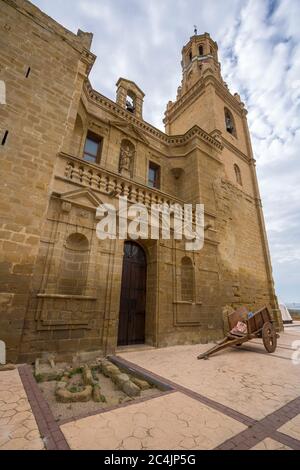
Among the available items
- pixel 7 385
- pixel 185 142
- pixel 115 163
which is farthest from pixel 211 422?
pixel 185 142

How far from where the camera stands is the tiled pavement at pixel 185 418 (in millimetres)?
1997

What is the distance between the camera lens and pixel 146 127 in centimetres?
1150

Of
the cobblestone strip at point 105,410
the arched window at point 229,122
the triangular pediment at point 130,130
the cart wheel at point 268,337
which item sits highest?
the arched window at point 229,122

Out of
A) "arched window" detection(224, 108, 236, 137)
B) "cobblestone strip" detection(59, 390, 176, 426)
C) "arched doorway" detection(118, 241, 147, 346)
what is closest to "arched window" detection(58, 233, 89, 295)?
"arched doorway" detection(118, 241, 147, 346)

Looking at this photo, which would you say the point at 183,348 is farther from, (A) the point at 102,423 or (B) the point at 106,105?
(B) the point at 106,105

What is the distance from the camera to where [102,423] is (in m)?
2.31

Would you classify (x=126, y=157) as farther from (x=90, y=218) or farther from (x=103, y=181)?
(x=90, y=218)

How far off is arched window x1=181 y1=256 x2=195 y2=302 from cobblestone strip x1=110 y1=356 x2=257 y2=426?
12.6ft

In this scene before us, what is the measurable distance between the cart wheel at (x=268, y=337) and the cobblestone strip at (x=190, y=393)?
363 centimetres

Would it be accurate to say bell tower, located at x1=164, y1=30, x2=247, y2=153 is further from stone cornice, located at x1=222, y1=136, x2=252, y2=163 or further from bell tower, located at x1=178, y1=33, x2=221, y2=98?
stone cornice, located at x1=222, y1=136, x2=252, y2=163

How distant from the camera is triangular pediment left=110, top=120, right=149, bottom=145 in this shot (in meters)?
10.2

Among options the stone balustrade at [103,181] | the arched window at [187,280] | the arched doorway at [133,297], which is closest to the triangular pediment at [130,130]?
the stone balustrade at [103,181]

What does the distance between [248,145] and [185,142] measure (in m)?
6.76

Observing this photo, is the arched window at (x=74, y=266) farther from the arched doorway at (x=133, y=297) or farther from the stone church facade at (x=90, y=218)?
the arched doorway at (x=133, y=297)
